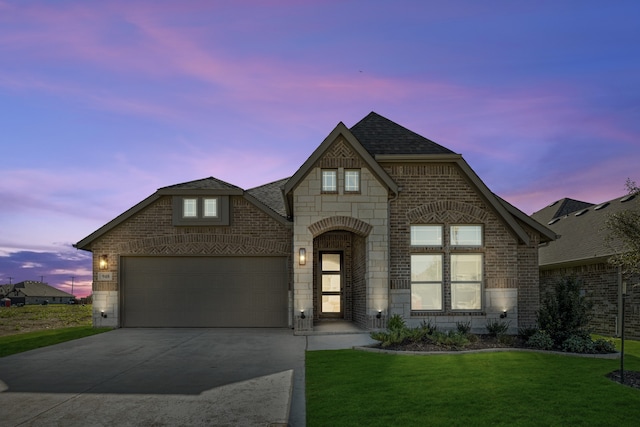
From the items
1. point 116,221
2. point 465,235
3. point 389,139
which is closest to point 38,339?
point 116,221

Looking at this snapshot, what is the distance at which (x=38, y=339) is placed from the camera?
16953mm

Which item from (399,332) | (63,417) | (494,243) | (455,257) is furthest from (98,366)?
(494,243)

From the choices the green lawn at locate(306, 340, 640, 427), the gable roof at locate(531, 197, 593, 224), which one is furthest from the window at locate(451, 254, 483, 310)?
the gable roof at locate(531, 197, 593, 224)

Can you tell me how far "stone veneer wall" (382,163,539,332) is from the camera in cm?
1666

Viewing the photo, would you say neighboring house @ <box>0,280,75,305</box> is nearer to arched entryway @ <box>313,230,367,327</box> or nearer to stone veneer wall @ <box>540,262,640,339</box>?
arched entryway @ <box>313,230,367,327</box>

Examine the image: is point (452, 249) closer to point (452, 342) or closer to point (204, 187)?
point (452, 342)

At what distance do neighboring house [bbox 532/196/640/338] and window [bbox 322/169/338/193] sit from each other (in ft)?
26.5

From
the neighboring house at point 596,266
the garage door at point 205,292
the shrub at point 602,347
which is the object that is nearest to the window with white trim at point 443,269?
the neighboring house at point 596,266

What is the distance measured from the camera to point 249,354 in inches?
510

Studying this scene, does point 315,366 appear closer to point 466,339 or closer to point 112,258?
point 466,339

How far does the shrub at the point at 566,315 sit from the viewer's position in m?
13.6

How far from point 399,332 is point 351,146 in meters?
6.17

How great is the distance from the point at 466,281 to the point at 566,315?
12.2 feet

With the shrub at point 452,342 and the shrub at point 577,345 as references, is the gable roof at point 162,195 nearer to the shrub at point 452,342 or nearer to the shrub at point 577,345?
the shrub at point 452,342
